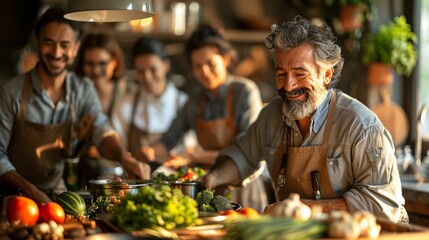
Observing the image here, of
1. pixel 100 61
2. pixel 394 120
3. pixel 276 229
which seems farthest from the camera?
pixel 100 61

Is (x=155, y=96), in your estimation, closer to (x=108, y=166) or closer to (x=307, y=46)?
(x=108, y=166)

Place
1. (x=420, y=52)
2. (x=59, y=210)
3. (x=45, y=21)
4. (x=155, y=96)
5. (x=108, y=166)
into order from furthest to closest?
(x=155, y=96) < (x=420, y=52) < (x=108, y=166) < (x=45, y=21) < (x=59, y=210)

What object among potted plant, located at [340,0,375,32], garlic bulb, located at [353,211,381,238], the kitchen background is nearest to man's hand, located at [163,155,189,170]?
the kitchen background

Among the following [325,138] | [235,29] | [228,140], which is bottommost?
[228,140]

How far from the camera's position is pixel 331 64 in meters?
3.81

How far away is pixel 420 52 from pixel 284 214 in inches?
153

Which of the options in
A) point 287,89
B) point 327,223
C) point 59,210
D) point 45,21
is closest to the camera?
point 327,223

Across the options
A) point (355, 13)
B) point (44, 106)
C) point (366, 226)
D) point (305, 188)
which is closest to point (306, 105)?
point (305, 188)

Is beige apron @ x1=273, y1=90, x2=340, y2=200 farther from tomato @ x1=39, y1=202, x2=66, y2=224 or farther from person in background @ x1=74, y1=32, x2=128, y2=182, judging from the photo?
person in background @ x1=74, y1=32, x2=128, y2=182

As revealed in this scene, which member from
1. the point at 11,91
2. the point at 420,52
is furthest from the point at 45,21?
the point at 420,52

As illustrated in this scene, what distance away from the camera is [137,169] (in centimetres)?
431

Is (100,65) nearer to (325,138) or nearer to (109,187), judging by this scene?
(109,187)

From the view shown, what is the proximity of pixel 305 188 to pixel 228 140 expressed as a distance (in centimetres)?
182

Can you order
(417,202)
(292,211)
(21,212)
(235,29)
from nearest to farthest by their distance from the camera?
(292,211), (21,212), (417,202), (235,29)
